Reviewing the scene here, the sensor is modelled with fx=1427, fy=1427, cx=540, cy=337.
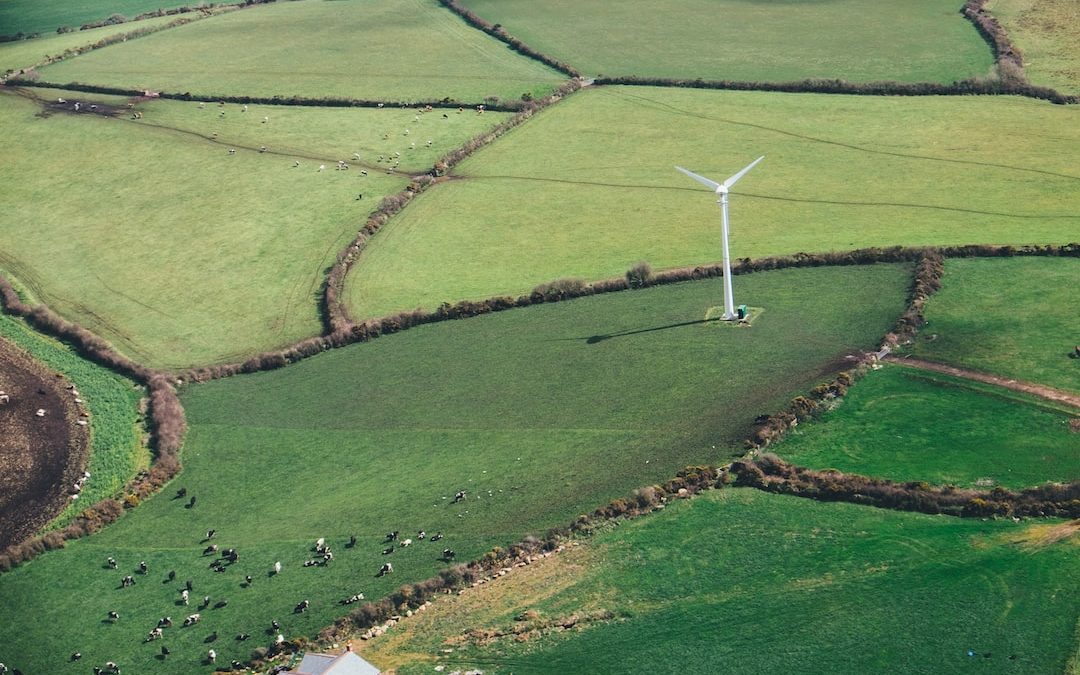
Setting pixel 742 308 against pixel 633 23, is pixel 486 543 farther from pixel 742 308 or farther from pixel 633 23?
pixel 633 23

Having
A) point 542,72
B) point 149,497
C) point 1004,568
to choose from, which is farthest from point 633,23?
point 1004,568

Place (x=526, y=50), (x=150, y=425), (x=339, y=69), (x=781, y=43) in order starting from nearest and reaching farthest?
1. (x=150, y=425)
2. (x=781, y=43)
3. (x=339, y=69)
4. (x=526, y=50)

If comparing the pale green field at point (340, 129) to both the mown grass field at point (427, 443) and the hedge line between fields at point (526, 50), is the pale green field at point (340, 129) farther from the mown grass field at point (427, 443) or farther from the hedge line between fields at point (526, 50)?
the mown grass field at point (427, 443)

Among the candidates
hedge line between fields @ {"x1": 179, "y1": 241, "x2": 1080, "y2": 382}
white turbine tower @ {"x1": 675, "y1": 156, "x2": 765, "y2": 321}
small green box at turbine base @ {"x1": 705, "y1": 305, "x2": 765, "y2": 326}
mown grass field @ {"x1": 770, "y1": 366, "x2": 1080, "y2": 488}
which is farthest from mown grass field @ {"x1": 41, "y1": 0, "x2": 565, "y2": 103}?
mown grass field @ {"x1": 770, "y1": 366, "x2": 1080, "y2": 488}

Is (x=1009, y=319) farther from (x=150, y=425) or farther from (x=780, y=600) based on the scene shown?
(x=150, y=425)

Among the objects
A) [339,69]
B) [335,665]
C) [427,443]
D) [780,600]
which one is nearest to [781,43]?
[339,69]
